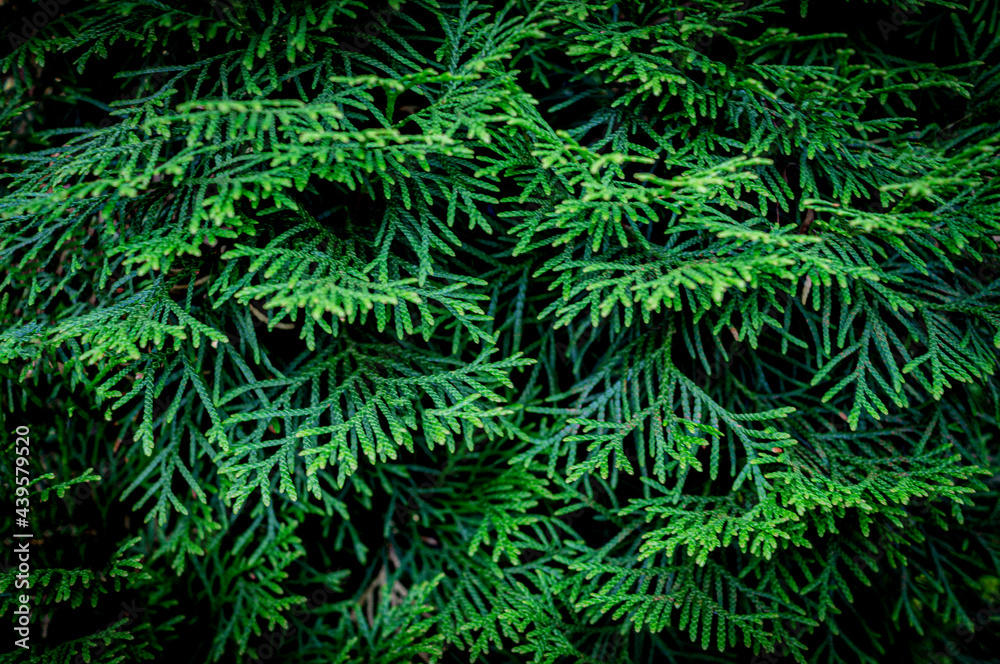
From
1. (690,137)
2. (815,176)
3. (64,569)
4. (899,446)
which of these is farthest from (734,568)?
(64,569)

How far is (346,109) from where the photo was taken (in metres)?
2.52

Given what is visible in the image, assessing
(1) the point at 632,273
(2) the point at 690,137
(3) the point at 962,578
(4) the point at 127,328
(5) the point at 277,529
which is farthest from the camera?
(3) the point at 962,578

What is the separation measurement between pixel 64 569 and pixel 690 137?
135 inches

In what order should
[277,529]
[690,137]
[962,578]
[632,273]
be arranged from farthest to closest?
[962,578], [277,529], [690,137], [632,273]

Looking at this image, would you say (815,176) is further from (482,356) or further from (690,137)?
(482,356)

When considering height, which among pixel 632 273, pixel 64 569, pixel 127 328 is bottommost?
pixel 64 569

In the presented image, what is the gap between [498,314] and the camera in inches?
117

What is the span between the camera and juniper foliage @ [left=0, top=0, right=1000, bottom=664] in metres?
2.24

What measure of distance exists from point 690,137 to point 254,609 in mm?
3010

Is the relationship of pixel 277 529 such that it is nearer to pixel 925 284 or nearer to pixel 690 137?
pixel 690 137

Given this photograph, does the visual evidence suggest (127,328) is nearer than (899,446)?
Yes

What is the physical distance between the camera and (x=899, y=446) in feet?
9.79

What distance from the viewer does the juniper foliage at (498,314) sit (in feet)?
7.36

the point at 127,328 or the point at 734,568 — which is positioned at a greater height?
the point at 127,328
